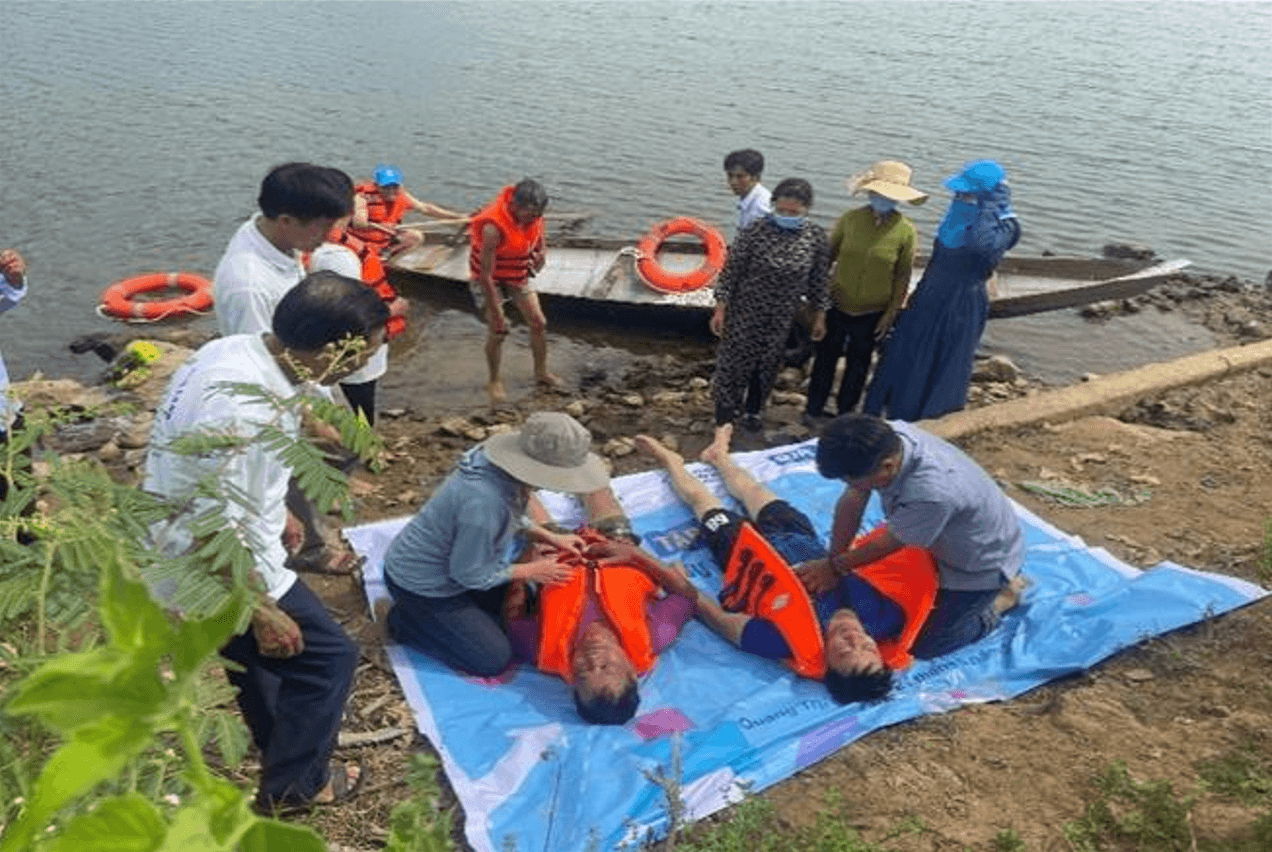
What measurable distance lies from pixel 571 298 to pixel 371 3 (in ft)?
107

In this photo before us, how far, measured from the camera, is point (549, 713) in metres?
4.05

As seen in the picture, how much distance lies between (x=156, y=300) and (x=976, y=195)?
9.33 meters

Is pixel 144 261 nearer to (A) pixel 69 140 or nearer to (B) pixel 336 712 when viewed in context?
(A) pixel 69 140

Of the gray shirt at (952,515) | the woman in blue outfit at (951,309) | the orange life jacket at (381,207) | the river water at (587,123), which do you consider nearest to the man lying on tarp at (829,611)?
the gray shirt at (952,515)

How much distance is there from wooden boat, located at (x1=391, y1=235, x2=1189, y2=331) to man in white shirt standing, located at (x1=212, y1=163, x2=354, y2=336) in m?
6.10

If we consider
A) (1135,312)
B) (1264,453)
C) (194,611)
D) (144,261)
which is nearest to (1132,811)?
(194,611)

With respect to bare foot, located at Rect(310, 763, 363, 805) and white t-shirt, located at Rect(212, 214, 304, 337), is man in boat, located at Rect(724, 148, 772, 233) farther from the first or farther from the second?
bare foot, located at Rect(310, 763, 363, 805)

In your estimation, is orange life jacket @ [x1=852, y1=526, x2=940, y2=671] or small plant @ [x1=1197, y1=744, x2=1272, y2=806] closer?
small plant @ [x1=1197, y1=744, x2=1272, y2=806]

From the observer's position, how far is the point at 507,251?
7.31 m

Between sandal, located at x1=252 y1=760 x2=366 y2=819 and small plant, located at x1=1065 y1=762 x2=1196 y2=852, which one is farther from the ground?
small plant, located at x1=1065 y1=762 x2=1196 y2=852

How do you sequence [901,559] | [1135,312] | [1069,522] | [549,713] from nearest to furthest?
[549,713] < [901,559] < [1069,522] < [1135,312]

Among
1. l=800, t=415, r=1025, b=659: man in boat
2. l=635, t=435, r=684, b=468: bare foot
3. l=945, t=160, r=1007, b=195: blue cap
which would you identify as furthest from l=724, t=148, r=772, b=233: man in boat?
l=800, t=415, r=1025, b=659: man in boat

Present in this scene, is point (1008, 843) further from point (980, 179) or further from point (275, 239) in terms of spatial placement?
point (980, 179)

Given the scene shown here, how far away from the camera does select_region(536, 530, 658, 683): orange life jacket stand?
13.7 ft
